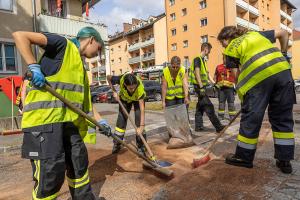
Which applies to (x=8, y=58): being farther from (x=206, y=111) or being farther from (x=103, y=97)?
(x=103, y=97)

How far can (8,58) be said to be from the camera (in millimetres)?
10797

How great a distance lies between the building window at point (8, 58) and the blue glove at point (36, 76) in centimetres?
978

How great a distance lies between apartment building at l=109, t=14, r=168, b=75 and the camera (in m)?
40.2

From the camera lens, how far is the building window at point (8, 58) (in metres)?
10.6

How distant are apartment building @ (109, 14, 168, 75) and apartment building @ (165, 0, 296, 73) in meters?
1.39

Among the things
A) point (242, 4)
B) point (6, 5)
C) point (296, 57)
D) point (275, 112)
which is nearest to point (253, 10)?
point (242, 4)

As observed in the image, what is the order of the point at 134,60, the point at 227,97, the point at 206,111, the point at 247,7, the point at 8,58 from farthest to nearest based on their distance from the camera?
the point at 134,60
the point at 247,7
the point at 8,58
the point at 227,97
the point at 206,111

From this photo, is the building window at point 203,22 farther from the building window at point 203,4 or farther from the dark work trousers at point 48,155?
the dark work trousers at point 48,155

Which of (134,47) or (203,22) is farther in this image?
(134,47)

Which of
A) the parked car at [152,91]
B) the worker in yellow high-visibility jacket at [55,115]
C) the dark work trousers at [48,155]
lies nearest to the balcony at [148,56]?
the parked car at [152,91]

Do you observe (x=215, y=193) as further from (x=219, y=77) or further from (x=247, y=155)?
(x=219, y=77)

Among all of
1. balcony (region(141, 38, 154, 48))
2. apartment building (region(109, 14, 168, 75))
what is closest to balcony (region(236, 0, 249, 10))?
apartment building (region(109, 14, 168, 75))

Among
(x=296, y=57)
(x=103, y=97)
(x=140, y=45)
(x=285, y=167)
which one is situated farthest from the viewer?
(x=296, y=57)

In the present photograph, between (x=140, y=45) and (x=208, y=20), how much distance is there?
44.8ft
